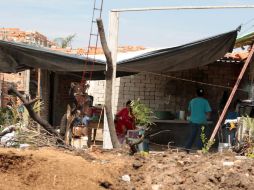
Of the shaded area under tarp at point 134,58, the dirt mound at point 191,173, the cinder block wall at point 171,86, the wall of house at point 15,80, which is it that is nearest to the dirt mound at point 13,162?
the dirt mound at point 191,173

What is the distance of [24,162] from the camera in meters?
6.60

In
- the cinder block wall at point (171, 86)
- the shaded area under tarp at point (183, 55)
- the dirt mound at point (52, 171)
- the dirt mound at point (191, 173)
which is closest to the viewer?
the dirt mound at point (52, 171)

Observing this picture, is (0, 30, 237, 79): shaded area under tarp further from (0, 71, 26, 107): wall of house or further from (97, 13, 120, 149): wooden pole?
(0, 71, 26, 107): wall of house

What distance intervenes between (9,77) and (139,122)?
20.2 ft

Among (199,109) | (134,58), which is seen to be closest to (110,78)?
(134,58)

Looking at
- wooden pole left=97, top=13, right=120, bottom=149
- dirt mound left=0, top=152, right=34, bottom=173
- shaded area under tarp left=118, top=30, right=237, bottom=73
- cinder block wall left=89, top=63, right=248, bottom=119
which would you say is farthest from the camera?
cinder block wall left=89, top=63, right=248, bottom=119

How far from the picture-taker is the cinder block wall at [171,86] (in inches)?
579

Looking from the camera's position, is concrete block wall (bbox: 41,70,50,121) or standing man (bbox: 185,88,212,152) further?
concrete block wall (bbox: 41,70,50,121)

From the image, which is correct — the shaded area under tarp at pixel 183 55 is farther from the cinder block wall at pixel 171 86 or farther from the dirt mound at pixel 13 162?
the cinder block wall at pixel 171 86

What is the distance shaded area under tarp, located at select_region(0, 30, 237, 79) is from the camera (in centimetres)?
1011

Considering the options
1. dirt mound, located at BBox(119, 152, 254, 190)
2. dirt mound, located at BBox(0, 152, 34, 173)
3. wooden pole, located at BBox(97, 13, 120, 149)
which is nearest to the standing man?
wooden pole, located at BBox(97, 13, 120, 149)

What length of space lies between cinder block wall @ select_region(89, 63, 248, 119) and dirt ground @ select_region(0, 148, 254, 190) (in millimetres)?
7192

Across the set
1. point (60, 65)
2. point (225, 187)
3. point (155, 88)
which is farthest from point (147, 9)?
point (155, 88)

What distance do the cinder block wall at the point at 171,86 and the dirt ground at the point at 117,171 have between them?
7.19 m
